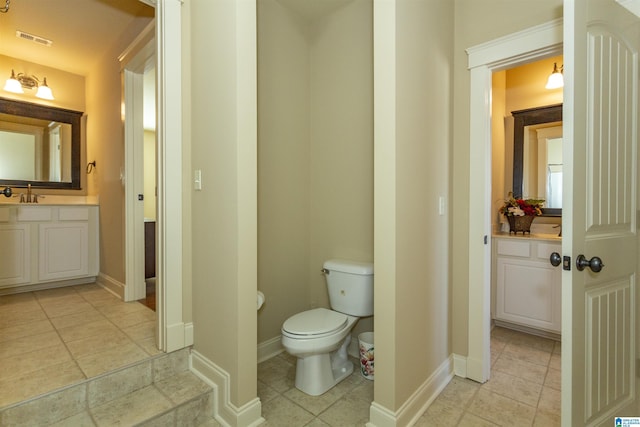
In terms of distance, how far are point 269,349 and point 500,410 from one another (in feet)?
5.04

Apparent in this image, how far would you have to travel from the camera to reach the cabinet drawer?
271 cm

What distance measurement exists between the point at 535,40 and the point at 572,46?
2.65ft

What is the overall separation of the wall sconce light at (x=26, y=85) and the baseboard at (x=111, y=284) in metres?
2.07

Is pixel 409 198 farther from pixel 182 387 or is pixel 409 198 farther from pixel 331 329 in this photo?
pixel 182 387

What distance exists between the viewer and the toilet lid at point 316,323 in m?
1.82

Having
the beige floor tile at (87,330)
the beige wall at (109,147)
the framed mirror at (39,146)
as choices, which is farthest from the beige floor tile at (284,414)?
the framed mirror at (39,146)

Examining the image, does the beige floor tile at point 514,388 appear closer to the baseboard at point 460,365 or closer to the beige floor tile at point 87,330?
the baseboard at point 460,365

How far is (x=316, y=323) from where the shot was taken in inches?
75.3

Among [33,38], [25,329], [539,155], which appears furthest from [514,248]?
[33,38]

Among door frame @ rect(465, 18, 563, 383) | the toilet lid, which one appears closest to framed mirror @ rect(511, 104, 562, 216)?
door frame @ rect(465, 18, 563, 383)

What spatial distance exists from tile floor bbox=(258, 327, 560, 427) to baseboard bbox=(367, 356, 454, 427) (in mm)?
35

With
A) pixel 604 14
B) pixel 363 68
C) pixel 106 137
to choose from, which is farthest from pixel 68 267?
pixel 604 14

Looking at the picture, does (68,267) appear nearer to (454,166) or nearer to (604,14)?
(454,166)

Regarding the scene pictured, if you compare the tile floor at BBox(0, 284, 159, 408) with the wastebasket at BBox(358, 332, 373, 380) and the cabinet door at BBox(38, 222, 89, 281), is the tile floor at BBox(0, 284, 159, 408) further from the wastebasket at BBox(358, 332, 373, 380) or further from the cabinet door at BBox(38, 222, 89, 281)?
the wastebasket at BBox(358, 332, 373, 380)
